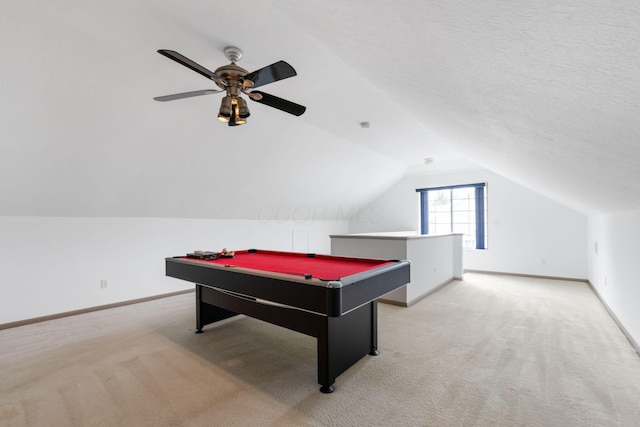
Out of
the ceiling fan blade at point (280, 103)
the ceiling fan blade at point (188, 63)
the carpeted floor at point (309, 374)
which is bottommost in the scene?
the carpeted floor at point (309, 374)

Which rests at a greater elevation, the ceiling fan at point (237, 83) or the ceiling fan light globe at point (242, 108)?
the ceiling fan at point (237, 83)

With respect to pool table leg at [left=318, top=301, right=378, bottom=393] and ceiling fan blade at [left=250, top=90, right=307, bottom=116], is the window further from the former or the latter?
ceiling fan blade at [left=250, top=90, right=307, bottom=116]

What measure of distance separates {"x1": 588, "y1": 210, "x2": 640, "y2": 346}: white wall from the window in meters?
2.16

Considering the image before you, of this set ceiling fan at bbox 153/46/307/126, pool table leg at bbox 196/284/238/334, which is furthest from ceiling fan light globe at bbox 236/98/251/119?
pool table leg at bbox 196/284/238/334

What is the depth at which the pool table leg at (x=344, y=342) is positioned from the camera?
6.53 feet

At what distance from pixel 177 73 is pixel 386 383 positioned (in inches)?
122

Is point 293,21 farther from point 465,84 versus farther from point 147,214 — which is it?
point 147,214

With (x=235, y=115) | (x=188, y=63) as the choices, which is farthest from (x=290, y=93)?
(x=188, y=63)

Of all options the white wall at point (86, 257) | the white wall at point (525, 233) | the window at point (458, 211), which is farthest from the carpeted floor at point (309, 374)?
the window at point (458, 211)

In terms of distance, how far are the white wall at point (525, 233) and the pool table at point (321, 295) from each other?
4782 millimetres

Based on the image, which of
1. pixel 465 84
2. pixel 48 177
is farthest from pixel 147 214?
pixel 465 84

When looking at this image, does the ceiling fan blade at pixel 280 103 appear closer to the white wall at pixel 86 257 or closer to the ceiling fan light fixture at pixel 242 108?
the ceiling fan light fixture at pixel 242 108

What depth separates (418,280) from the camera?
13.5 feet

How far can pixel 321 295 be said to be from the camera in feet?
5.74
